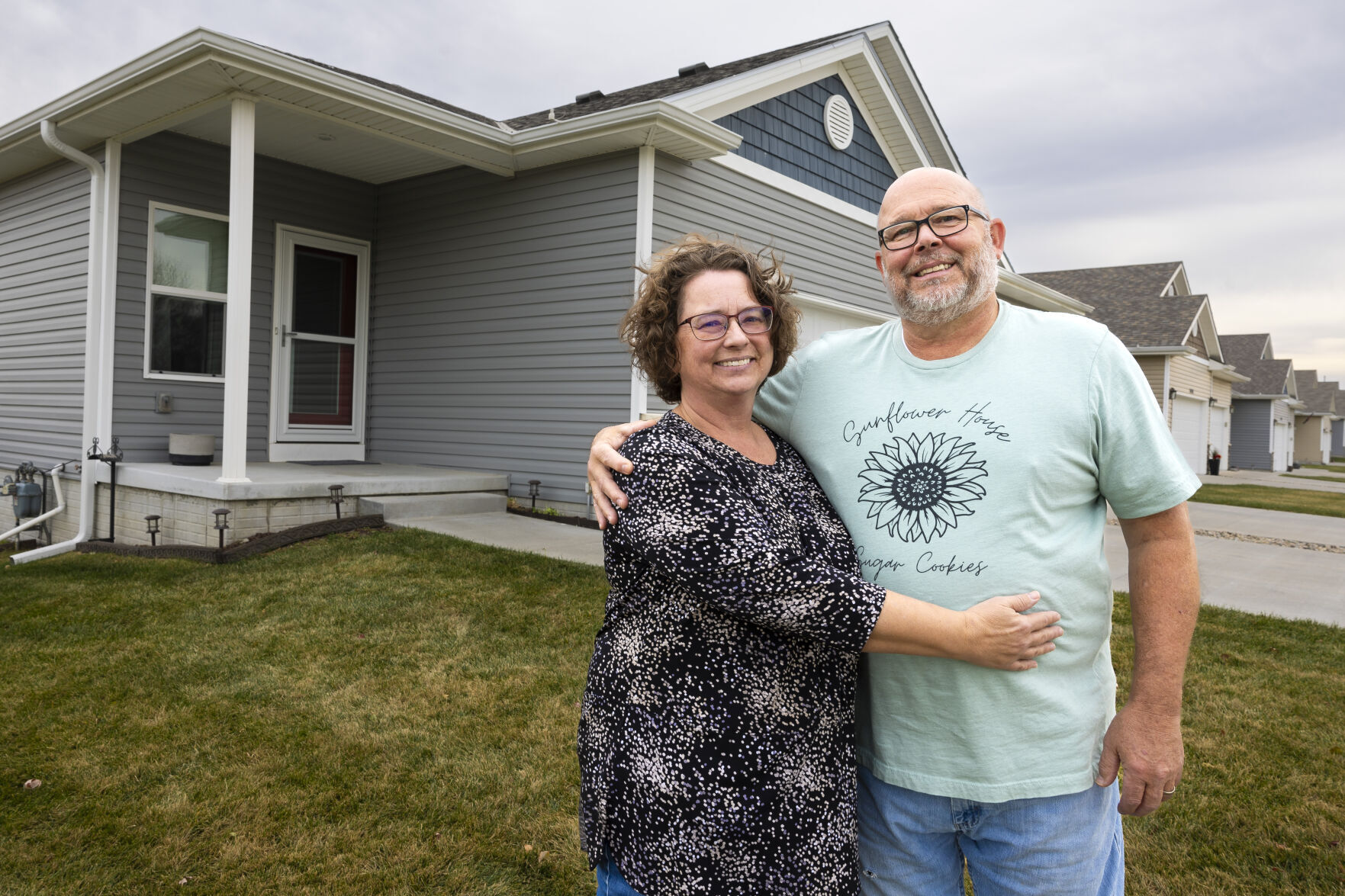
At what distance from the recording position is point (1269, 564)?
702cm

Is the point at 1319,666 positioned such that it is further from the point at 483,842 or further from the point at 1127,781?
the point at 483,842

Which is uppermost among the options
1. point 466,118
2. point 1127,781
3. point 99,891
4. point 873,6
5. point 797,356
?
point 873,6

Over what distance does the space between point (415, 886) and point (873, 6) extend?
39.0 feet

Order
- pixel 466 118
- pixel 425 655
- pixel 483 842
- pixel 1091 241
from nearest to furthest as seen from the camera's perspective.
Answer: pixel 483 842 → pixel 425 655 → pixel 466 118 → pixel 1091 241

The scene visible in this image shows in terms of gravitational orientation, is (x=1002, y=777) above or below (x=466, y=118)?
below

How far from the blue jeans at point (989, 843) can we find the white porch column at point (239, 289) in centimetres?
581

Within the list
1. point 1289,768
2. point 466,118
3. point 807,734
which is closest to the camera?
point 807,734

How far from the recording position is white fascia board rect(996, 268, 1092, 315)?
13.2 metres

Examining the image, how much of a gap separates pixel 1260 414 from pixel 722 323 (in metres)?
34.5

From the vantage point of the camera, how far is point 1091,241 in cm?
2694

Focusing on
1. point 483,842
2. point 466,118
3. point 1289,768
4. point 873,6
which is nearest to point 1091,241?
point 873,6

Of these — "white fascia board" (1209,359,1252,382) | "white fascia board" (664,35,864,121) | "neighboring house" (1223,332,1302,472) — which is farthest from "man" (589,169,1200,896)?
"neighboring house" (1223,332,1302,472)

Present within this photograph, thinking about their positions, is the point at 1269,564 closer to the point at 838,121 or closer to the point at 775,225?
the point at 775,225

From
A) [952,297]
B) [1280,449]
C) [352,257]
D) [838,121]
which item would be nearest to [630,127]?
[352,257]
